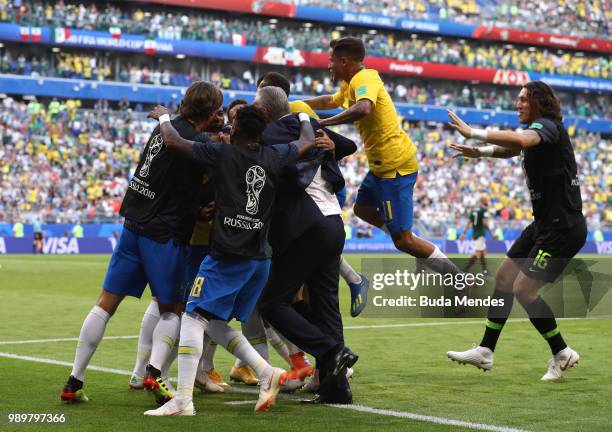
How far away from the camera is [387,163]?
9.74 m

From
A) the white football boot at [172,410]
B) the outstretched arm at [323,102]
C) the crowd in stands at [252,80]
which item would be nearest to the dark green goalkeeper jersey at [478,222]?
the outstretched arm at [323,102]

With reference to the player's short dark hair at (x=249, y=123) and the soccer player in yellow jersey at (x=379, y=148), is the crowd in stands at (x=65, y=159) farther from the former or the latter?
the player's short dark hair at (x=249, y=123)

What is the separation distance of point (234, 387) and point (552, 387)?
101 inches

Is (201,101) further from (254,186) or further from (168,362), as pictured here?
(168,362)

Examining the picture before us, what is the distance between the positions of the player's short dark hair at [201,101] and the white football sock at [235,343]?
1491mm

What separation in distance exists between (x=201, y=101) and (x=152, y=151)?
0.50 meters

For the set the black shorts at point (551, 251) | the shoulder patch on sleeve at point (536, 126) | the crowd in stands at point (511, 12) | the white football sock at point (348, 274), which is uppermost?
the shoulder patch on sleeve at point (536, 126)

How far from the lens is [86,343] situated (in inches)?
279

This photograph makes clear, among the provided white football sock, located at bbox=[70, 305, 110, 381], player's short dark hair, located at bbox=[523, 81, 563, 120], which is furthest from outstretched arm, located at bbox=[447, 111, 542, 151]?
white football sock, located at bbox=[70, 305, 110, 381]

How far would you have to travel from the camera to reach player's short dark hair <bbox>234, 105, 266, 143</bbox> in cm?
674

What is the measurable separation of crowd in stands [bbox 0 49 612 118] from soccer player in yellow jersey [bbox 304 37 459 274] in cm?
3762

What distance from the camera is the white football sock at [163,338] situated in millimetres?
7215

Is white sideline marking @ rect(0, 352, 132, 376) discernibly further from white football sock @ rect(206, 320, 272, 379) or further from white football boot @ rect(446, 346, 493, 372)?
white football boot @ rect(446, 346, 493, 372)

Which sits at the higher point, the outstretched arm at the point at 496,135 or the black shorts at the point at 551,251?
the outstretched arm at the point at 496,135
